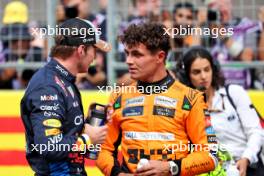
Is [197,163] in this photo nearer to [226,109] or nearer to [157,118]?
[157,118]

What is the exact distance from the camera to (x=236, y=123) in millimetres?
6109

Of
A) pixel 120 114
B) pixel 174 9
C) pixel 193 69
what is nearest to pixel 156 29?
pixel 120 114

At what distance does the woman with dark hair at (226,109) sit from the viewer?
6043 millimetres

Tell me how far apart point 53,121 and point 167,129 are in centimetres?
74

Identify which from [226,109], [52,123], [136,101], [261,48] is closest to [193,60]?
[226,109]

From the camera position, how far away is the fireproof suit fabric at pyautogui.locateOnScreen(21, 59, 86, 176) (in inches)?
174

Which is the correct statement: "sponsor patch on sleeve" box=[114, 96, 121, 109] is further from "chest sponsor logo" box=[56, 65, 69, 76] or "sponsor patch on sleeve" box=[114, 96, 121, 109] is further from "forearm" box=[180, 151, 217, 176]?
"forearm" box=[180, 151, 217, 176]

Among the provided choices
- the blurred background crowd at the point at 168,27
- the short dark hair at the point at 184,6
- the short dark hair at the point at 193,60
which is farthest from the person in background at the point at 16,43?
the short dark hair at the point at 193,60

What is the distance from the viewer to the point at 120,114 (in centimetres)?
493

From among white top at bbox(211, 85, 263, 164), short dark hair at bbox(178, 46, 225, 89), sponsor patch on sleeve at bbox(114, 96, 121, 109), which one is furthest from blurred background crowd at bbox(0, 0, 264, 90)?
sponsor patch on sleeve at bbox(114, 96, 121, 109)

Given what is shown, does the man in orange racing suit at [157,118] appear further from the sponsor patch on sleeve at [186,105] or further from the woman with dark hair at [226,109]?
the woman with dark hair at [226,109]

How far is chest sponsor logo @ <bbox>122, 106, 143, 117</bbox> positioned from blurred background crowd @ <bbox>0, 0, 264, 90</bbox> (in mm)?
1993

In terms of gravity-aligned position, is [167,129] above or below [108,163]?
above

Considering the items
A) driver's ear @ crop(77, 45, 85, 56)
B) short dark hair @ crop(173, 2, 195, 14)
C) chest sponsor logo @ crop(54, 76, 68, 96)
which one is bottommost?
chest sponsor logo @ crop(54, 76, 68, 96)
